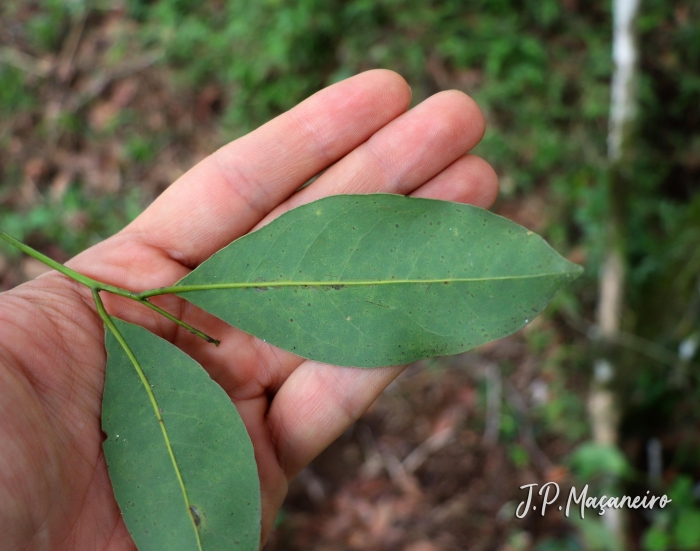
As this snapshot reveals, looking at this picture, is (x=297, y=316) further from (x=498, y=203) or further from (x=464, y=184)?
(x=498, y=203)

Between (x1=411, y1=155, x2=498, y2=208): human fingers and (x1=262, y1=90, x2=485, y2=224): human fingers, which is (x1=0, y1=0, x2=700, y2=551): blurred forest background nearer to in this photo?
(x1=411, y1=155, x2=498, y2=208): human fingers

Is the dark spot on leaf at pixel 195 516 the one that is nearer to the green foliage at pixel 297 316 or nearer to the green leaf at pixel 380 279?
the green foliage at pixel 297 316

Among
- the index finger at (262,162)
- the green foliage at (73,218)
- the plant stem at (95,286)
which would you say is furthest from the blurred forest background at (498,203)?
the plant stem at (95,286)

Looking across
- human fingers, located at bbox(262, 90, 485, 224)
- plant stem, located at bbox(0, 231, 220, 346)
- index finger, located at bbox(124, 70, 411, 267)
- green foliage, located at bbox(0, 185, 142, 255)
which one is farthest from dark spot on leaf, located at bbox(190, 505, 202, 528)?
green foliage, located at bbox(0, 185, 142, 255)

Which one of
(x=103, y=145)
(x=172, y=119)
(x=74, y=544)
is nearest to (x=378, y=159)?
(x=74, y=544)

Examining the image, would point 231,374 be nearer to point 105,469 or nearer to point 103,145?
point 105,469
